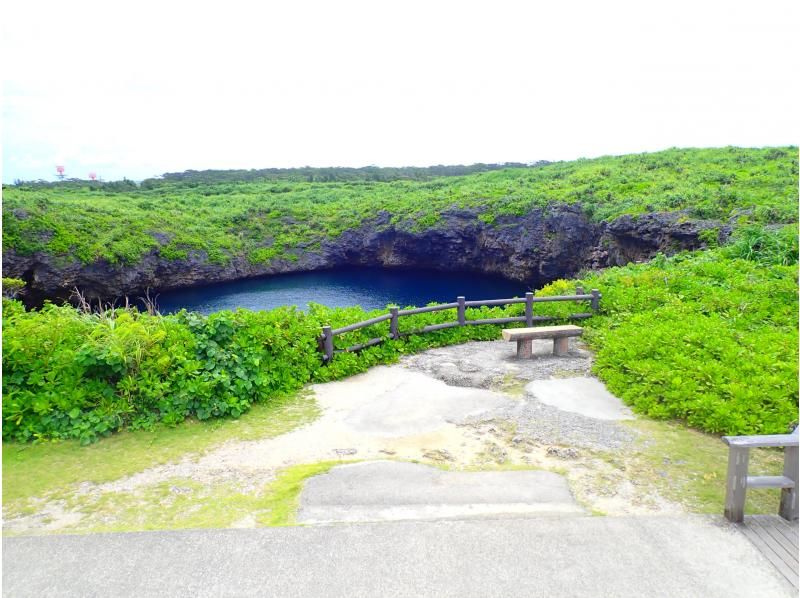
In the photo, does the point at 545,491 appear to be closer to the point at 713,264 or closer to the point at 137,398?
the point at 137,398

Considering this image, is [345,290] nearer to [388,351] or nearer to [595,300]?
[595,300]

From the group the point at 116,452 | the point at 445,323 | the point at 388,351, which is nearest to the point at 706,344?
the point at 445,323

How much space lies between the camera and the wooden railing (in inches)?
402

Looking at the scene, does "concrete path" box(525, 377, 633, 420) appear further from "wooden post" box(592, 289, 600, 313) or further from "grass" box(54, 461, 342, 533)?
"grass" box(54, 461, 342, 533)

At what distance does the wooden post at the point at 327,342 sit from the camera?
10055mm

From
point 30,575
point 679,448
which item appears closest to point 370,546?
point 30,575

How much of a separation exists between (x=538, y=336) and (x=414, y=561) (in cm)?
709

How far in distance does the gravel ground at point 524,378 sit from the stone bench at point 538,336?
18cm

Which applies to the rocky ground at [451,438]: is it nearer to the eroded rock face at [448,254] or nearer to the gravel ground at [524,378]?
the gravel ground at [524,378]

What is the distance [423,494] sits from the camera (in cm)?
589

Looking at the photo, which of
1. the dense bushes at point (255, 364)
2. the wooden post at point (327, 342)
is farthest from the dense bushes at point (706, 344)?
the wooden post at point (327, 342)

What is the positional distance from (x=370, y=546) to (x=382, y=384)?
16.1ft

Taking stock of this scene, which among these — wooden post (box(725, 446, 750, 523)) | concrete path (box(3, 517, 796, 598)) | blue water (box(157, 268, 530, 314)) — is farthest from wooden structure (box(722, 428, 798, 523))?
blue water (box(157, 268, 530, 314))

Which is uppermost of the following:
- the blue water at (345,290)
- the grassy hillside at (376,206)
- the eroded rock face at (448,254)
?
the grassy hillside at (376,206)
